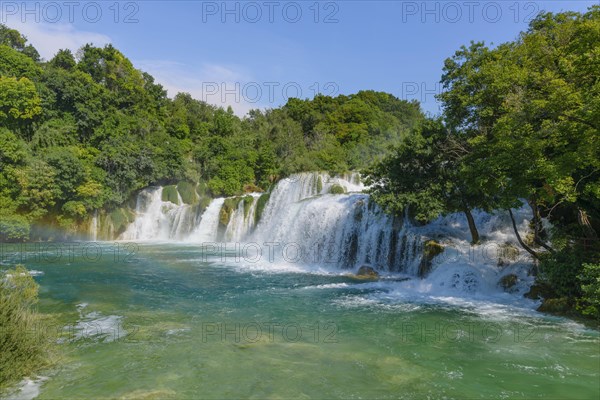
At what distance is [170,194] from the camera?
107 ft

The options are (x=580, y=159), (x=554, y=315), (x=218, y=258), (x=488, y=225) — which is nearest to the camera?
(x=580, y=159)

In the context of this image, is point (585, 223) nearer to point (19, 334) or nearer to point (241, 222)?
point (19, 334)

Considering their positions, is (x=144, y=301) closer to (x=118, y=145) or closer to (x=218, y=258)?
(x=218, y=258)

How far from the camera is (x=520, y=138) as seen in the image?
9641 mm

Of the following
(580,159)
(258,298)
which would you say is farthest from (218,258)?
(580,159)

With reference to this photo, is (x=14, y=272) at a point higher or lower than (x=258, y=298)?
higher

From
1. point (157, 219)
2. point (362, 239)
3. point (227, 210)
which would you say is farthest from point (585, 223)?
point (157, 219)

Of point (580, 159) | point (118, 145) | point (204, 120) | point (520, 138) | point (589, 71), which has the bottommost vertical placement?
point (580, 159)

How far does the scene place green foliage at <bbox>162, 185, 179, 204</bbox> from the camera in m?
32.4

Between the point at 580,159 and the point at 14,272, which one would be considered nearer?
the point at 14,272

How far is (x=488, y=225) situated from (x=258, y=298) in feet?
32.2

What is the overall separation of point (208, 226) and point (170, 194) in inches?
219

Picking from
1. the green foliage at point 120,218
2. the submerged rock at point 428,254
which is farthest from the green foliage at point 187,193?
the submerged rock at point 428,254

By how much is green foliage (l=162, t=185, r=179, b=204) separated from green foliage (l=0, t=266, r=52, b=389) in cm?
2578
